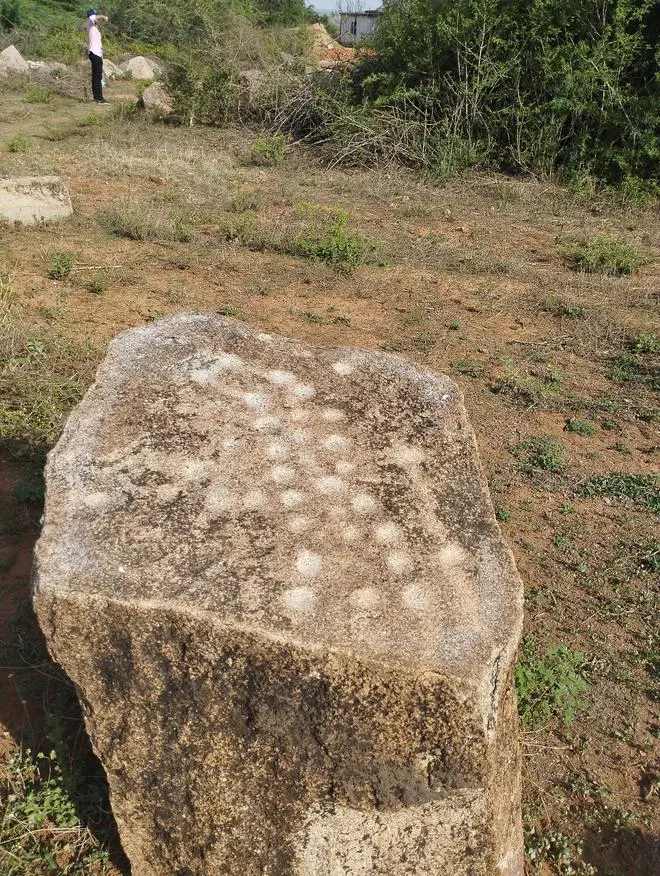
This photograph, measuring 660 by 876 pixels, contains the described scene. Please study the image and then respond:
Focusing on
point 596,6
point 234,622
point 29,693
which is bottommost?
point 29,693

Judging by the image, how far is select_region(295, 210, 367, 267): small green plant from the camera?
18.7 feet

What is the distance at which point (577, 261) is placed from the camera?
5.88 meters

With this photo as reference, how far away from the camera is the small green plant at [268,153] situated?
8.64 metres

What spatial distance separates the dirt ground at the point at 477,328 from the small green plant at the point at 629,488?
0.09 feet

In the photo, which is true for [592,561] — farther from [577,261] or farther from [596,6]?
[596,6]

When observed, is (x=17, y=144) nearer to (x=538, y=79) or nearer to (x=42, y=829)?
(x=538, y=79)

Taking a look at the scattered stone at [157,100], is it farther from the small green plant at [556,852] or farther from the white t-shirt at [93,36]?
the small green plant at [556,852]

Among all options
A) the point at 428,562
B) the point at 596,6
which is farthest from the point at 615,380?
the point at 596,6

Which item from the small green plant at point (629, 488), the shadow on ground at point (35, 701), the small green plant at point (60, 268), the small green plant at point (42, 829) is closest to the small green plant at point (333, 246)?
the small green plant at point (60, 268)

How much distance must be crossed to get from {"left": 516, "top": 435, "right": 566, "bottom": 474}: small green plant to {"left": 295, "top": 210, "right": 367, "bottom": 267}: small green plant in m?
2.55

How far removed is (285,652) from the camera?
139cm

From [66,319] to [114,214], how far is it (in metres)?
2.16

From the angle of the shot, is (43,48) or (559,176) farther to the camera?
(43,48)

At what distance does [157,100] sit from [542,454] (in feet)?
32.2
